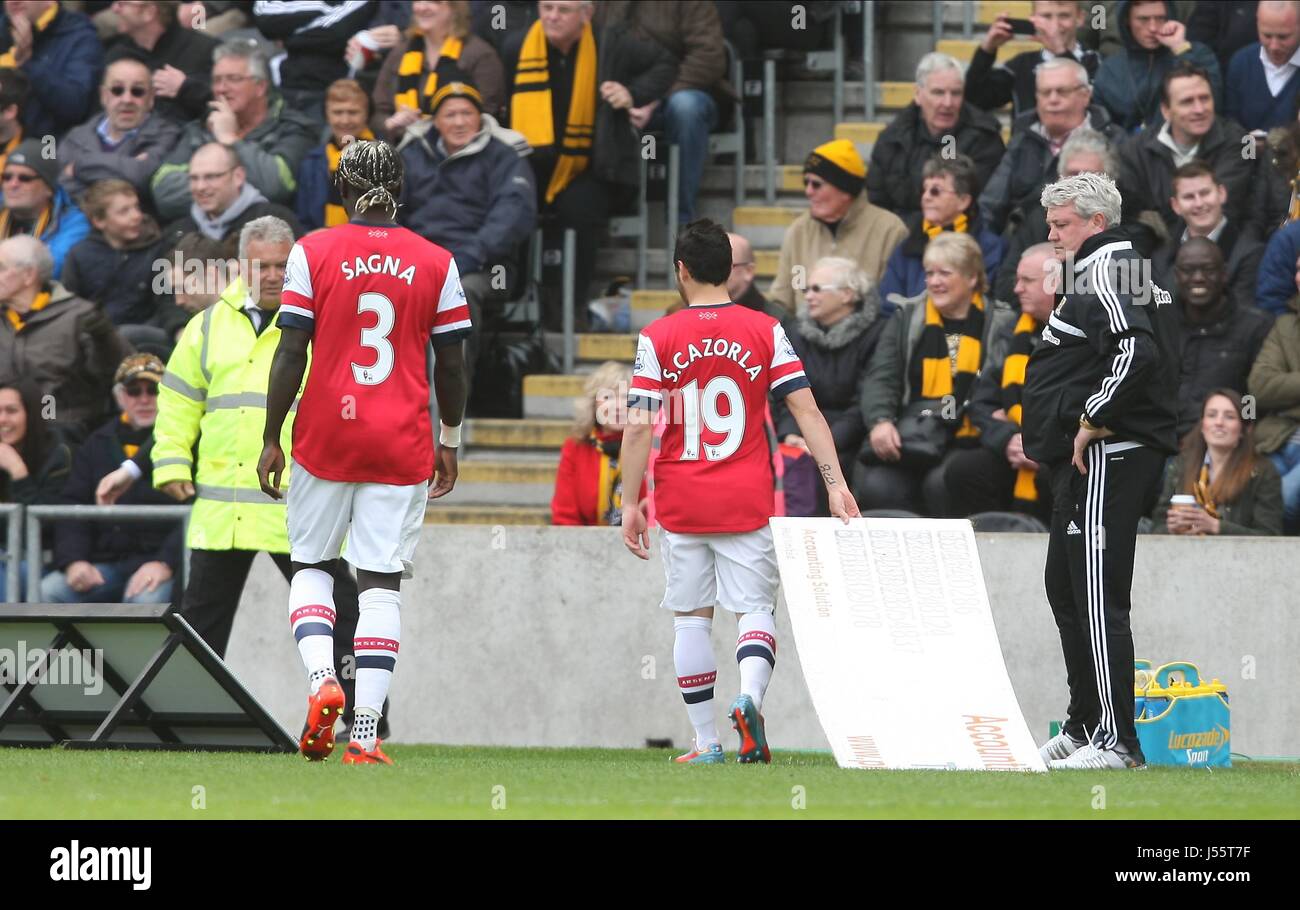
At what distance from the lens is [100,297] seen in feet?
46.2

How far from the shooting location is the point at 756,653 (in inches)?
348

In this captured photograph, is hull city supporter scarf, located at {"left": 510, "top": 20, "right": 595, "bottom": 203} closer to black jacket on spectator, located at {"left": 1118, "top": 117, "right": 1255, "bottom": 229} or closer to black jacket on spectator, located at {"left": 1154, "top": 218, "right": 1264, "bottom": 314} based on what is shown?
black jacket on spectator, located at {"left": 1118, "top": 117, "right": 1255, "bottom": 229}

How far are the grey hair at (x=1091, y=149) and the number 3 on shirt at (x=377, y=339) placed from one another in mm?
5384

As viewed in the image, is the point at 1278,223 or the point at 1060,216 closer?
the point at 1060,216

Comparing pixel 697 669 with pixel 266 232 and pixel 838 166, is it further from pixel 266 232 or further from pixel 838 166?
pixel 838 166

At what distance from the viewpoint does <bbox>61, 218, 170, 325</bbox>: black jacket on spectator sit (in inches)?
553

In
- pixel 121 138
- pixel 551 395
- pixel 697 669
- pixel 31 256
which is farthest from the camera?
pixel 121 138

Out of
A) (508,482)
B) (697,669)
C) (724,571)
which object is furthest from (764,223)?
(697,669)

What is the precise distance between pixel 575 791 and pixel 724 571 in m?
1.89

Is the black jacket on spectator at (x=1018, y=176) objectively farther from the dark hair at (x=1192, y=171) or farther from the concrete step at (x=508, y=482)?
the concrete step at (x=508, y=482)

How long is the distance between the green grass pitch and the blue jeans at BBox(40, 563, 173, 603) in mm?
3292
